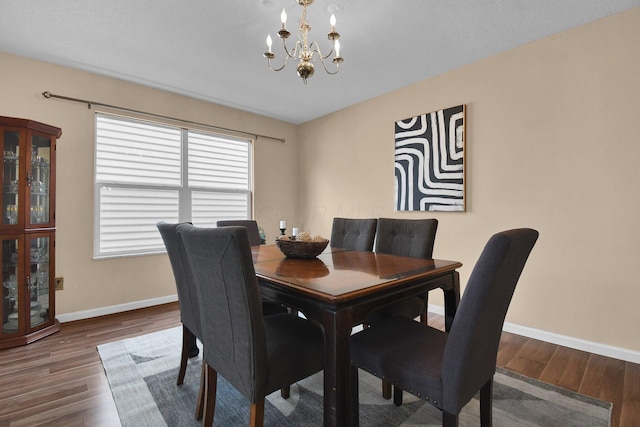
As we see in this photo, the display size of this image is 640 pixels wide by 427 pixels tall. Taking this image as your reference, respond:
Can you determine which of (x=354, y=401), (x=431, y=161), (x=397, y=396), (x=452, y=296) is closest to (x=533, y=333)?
(x=452, y=296)

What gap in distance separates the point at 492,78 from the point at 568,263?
170cm

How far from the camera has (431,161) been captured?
10.5 feet

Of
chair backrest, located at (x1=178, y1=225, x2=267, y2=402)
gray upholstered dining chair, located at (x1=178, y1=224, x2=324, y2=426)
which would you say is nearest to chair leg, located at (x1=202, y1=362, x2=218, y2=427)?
gray upholstered dining chair, located at (x1=178, y1=224, x2=324, y2=426)

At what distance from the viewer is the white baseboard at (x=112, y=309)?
2936 millimetres

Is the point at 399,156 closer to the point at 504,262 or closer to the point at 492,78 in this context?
the point at 492,78

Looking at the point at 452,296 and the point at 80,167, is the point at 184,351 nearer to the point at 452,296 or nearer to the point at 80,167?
the point at 452,296

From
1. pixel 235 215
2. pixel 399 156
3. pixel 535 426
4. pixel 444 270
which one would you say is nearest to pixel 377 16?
pixel 399 156

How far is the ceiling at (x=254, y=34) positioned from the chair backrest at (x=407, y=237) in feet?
4.83

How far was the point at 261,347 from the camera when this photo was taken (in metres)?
1.12

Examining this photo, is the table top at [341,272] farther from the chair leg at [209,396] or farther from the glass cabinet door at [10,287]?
the glass cabinet door at [10,287]

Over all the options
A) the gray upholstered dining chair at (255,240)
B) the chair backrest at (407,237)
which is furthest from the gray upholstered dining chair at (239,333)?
the chair backrest at (407,237)

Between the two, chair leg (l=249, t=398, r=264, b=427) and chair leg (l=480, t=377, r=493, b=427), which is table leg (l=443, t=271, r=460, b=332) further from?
chair leg (l=249, t=398, r=264, b=427)

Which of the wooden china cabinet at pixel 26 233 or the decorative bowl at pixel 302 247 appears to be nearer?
the decorative bowl at pixel 302 247

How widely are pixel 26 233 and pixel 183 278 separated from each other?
180cm
